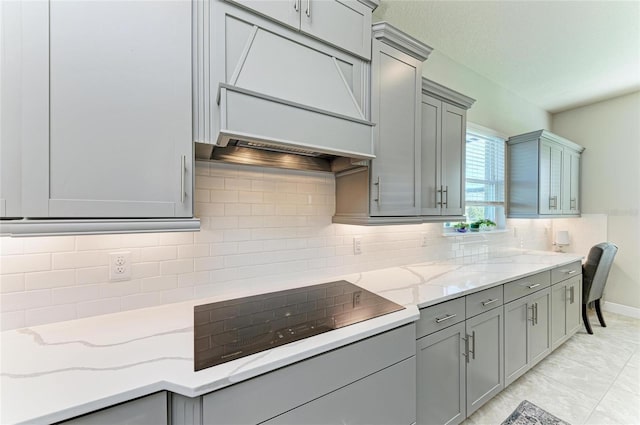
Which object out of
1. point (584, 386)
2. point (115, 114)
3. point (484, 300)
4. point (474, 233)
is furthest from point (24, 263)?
point (584, 386)

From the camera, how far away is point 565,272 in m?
2.57

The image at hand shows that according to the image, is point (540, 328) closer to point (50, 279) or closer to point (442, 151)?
point (442, 151)

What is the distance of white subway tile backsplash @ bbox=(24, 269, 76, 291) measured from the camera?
3.57 feet

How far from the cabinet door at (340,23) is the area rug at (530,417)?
2.56 metres

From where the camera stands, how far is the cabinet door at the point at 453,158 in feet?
6.72

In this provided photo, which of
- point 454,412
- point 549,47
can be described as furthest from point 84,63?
point 549,47

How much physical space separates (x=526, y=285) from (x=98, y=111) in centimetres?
287

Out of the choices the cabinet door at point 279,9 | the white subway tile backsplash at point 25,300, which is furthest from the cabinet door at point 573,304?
the white subway tile backsplash at point 25,300

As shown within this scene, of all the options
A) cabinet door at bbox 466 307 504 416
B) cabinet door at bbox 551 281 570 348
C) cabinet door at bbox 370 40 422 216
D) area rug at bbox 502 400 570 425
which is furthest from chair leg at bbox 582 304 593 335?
cabinet door at bbox 370 40 422 216

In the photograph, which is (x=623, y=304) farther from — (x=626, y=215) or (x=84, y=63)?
(x=84, y=63)

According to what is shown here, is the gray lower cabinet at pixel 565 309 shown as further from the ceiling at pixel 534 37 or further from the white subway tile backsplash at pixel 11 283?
the white subway tile backsplash at pixel 11 283

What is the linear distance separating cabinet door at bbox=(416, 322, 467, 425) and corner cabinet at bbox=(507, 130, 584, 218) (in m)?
2.39

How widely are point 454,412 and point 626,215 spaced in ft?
12.9

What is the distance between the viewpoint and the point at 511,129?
11.0 feet
